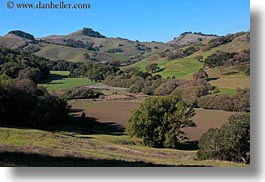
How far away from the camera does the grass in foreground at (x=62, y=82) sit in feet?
24.9

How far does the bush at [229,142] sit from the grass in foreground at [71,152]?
0.32 metres

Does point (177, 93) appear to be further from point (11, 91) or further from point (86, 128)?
point (11, 91)

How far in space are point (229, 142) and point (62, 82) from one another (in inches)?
126

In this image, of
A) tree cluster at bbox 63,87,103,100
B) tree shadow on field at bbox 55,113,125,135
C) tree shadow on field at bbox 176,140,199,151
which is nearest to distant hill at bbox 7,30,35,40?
tree cluster at bbox 63,87,103,100

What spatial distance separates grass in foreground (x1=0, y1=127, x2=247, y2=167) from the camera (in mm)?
6215

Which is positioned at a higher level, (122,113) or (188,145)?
(122,113)

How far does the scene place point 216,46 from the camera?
25.5ft

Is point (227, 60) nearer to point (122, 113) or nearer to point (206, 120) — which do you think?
point (206, 120)

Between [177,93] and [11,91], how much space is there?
3197mm

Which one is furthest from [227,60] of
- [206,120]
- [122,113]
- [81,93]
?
[81,93]

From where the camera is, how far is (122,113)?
Answer: 26.9ft

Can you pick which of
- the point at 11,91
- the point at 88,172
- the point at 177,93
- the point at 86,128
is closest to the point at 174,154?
the point at 177,93

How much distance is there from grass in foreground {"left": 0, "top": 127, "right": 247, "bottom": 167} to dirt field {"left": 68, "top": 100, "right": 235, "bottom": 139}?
46 cm

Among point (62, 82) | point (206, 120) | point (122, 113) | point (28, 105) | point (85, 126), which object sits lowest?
point (85, 126)
